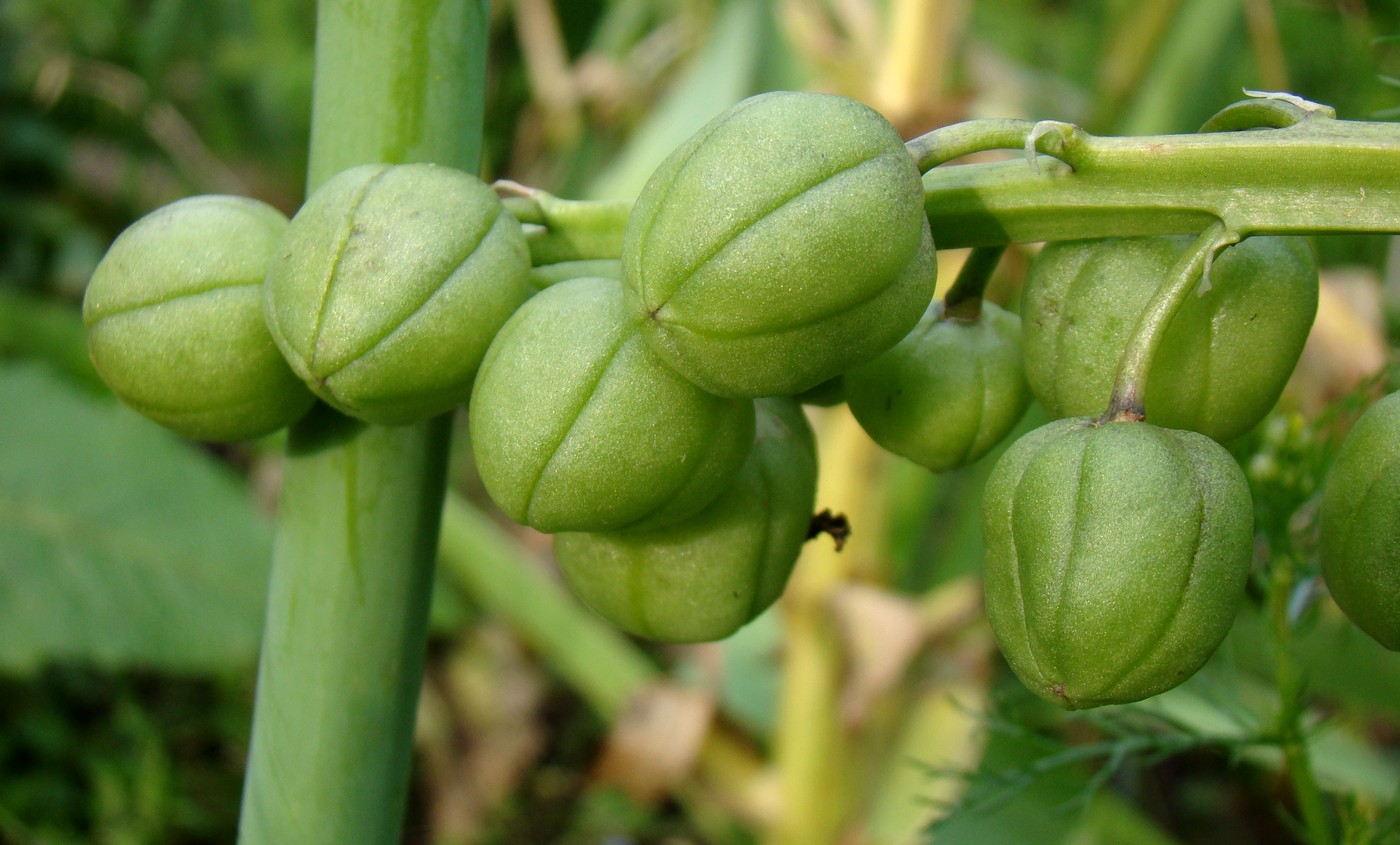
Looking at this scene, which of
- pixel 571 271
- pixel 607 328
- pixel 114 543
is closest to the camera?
pixel 607 328

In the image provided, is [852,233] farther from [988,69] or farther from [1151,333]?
[988,69]

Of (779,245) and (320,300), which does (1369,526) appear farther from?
(320,300)

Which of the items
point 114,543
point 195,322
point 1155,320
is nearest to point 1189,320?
Answer: point 1155,320

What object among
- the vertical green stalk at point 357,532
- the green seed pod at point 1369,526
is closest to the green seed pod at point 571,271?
the vertical green stalk at point 357,532

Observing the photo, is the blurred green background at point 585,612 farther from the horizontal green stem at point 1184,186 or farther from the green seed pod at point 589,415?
the green seed pod at point 589,415

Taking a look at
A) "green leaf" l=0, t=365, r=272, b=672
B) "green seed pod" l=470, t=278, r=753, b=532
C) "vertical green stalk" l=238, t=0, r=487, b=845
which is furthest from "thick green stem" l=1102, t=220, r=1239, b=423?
"green leaf" l=0, t=365, r=272, b=672

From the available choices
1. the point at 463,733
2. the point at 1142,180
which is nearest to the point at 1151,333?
the point at 1142,180

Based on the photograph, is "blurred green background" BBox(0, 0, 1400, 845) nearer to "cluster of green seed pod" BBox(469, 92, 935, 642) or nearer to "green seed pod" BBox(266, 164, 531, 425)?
"cluster of green seed pod" BBox(469, 92, 935, 642)
